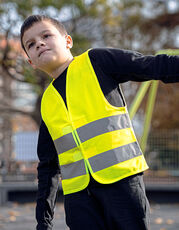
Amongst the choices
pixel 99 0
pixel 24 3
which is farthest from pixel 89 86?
pixel 99 0

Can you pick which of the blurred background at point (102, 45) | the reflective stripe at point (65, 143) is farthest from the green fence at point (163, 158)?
the reflective stripe at point (65, 143)

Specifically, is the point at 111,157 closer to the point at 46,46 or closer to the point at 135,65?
the point at 135,65

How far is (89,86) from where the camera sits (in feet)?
5.54

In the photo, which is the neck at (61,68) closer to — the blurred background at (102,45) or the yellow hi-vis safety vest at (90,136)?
the yellow hi-vis safety vest at (90,136)

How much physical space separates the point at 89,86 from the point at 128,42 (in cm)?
1326

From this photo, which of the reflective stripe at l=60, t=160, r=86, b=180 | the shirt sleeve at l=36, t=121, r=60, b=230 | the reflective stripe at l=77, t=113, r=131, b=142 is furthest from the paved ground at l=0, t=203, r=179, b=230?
the reflective stripe at l=77, t=113, r=131, b=142

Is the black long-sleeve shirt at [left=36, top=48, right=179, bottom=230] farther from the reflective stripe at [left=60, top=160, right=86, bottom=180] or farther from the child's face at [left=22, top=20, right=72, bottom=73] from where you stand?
the reflective stripe at [left=60, top=160, right=86, bottom=180]

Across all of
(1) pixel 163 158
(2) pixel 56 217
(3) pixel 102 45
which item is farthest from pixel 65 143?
(3) pixel 102 45

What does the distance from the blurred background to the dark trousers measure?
6.95 m

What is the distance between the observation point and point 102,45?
Answer: 46.5ft

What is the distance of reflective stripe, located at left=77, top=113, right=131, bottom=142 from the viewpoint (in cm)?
165

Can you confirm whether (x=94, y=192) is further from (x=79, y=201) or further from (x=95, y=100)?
(x=95, y=100)

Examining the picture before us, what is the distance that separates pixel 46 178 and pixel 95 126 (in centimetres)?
47

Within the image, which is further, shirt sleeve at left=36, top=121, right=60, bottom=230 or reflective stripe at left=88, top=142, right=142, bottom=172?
shirt sleeve at left=36, top=121, right=60, bottom=230
